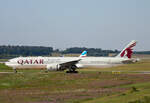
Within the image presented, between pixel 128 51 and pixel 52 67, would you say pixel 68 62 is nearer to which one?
pixel 52 67

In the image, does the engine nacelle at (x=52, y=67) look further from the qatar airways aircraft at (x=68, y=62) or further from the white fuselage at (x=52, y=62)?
the white fuselage at (x=52, y=62)

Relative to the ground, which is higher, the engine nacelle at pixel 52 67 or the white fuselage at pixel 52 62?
the white fuselage at pixel 52 62

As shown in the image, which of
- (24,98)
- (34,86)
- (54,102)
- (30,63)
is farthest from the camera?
(30,63)

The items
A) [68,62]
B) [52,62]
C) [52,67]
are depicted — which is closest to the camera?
[52,67]

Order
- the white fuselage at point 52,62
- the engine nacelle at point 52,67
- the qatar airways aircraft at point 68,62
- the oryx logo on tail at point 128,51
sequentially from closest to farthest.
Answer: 1. the engine nacelle at point 52,67
2. the qatar airways aircraft at point 68,62
3. the white fuselage at point 52,62
4. the oryx logo on tail at point 128,51

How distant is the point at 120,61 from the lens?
6178 cm

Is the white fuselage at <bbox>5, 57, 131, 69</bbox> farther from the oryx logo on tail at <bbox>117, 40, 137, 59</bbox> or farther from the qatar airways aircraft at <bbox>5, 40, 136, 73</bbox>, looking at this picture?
the oryx logo on tail at <bbox>117, 40, 137, 59</bbox>

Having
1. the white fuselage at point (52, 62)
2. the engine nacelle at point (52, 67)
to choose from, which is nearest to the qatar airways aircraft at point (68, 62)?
the white fuselage at point (52, 62)

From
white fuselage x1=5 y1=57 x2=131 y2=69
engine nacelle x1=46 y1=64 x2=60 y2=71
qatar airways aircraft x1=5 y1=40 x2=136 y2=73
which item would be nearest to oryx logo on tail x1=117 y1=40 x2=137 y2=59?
qatar airways aircraft x1=5 y1=40 x2=136 y2=73

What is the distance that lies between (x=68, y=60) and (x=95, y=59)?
5141mm

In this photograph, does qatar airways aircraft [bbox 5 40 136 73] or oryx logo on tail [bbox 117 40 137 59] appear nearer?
qatar airways aircraft [bbox 5 40 136 73]

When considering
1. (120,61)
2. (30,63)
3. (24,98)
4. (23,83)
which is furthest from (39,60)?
(24,98)

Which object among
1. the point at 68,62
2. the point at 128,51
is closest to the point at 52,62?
the point at 68,62

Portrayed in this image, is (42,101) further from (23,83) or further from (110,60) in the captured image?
(110,60)
